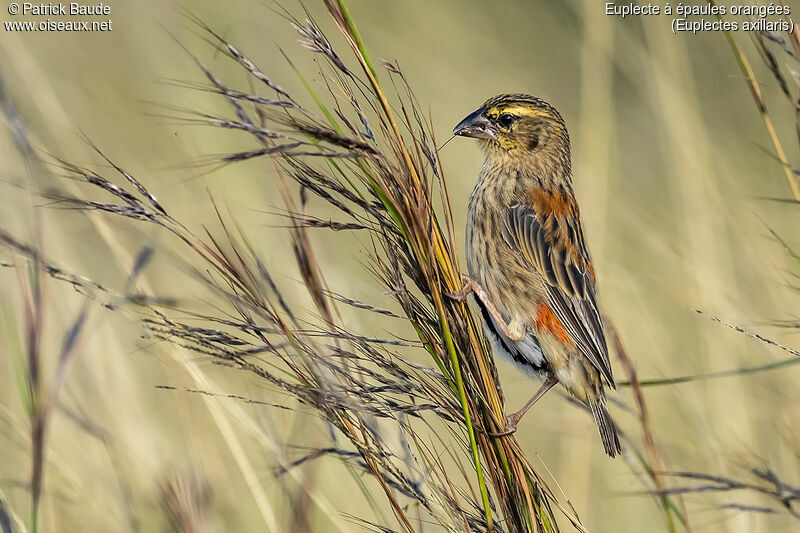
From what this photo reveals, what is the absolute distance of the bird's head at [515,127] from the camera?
3.65m

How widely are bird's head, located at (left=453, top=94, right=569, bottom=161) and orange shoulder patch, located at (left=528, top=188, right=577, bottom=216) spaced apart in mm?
237

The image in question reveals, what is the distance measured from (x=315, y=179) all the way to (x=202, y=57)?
365 centimetres

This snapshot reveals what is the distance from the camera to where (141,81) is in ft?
20.8

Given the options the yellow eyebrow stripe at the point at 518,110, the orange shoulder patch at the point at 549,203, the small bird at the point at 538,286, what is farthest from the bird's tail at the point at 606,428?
the yellow eyebrow stripe at the point at 518,110

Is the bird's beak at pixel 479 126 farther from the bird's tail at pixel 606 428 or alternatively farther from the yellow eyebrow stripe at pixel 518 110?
the bird's tail at pixel 606 428

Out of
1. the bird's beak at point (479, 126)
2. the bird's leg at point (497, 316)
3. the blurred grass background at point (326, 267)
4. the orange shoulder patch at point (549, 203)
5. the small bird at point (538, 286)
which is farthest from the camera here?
the bird's beak at point (479, 126)

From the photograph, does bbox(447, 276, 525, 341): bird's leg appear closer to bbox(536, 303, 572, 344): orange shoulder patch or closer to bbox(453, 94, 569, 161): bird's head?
bbox(536, 303, 572, 344): orange shoulder patch

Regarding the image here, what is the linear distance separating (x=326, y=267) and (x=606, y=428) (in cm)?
148

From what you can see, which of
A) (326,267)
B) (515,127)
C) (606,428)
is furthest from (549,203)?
(326,267)

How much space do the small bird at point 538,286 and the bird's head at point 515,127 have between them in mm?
79

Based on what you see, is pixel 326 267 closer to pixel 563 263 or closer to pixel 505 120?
pixel 505 120

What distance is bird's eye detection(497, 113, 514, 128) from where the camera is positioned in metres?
3.67

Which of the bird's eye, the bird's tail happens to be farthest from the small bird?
the bird's eye

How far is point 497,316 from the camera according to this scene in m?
3.18
